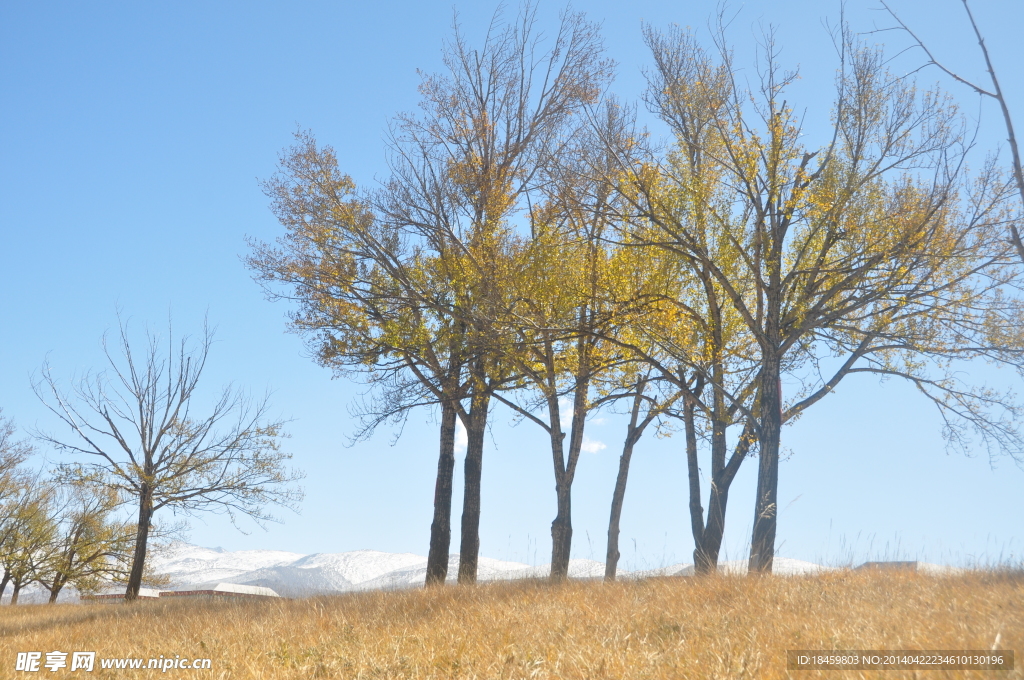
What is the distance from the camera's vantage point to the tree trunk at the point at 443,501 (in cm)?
1534

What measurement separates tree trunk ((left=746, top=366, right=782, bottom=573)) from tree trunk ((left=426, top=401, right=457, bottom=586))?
7313 mm

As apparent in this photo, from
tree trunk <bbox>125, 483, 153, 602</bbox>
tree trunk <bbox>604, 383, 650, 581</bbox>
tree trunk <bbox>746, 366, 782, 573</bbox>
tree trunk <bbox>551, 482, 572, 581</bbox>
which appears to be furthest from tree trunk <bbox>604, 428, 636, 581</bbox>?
tree trunk <bbox>125, 483, 153, 602</bbox>

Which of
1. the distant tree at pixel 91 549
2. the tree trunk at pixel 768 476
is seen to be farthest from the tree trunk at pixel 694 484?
the distant tree at pixel 91 549

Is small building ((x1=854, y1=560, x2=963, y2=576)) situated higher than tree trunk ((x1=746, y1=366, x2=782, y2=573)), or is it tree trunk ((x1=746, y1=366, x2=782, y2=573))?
tree trunk ((x1=746, y1=366, x2=782, y2=573))

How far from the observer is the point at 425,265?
1527cm

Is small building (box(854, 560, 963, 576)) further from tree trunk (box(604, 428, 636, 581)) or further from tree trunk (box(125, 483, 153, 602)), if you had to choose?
tree trunk (box(125, 483, 153, 602))

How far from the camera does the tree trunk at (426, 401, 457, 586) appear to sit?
1534cm

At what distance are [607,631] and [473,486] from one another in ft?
Answer: 33.1

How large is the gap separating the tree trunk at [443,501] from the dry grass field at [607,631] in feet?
20.6

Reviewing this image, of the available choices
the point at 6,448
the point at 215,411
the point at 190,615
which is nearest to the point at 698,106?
the point at 190,615

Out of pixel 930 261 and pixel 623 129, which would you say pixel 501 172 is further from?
pixel 930 261

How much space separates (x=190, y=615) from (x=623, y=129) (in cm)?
1153

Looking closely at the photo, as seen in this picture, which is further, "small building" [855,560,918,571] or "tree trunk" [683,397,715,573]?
"tree trunk" [683,397,715,573]

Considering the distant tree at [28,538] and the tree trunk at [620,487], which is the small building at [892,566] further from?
the distant tree at [28,538]
